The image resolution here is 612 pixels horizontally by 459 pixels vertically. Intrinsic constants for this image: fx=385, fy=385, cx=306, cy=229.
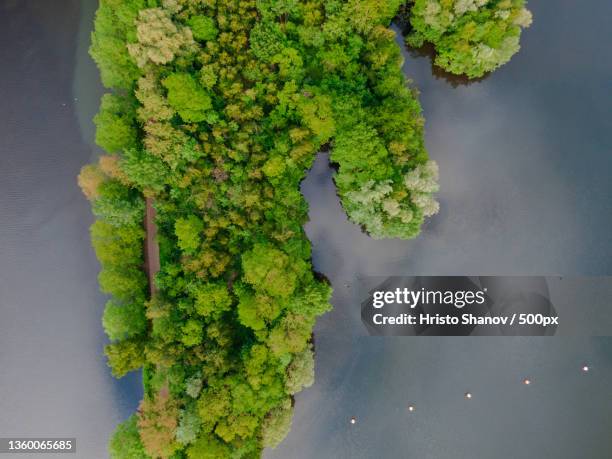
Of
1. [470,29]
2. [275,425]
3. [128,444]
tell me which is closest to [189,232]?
[275,425]

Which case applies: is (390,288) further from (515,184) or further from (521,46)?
(521,46)

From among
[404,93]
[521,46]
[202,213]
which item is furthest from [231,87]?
[521,46]

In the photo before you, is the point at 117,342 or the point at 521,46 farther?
the point at 521,46

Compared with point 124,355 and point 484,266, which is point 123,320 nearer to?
point 124,355

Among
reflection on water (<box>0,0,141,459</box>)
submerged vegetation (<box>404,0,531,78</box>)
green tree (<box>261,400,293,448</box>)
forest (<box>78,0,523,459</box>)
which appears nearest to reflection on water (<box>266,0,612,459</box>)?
submerged vegetation (<box>404,0,531,78</box>)

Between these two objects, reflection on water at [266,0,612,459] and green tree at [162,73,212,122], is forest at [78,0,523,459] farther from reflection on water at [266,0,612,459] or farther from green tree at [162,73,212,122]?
reflection on water at [266,0,612,459]

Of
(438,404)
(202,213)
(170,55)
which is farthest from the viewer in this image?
(438,404)

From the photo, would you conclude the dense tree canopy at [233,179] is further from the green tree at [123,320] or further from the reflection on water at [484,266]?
the reflection on water at [484,266]
